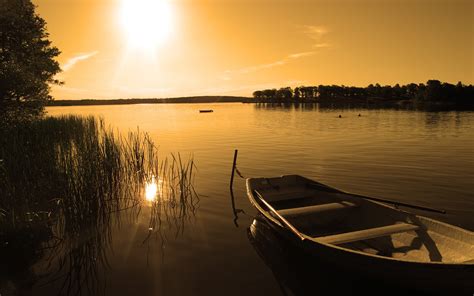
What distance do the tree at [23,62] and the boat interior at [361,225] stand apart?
54.7 feet

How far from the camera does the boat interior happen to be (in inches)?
242

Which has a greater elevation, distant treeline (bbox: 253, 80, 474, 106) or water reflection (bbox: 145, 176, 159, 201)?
distant treeline (bbox: 253, 80, 474, 106)

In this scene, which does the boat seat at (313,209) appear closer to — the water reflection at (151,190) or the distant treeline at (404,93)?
the water reflection at (151,190)

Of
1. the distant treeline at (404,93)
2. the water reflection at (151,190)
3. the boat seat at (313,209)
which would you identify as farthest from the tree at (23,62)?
the distant treeline at (404,93)

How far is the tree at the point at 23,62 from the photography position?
61.5ft

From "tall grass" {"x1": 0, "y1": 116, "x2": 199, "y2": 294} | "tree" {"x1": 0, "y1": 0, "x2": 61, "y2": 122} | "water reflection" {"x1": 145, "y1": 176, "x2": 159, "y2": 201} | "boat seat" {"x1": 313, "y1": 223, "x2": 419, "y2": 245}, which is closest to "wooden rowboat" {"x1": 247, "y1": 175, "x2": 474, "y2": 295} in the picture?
"boat seat" {"x1": 313, "y1": 223, "x2": 419, "y2": 245}

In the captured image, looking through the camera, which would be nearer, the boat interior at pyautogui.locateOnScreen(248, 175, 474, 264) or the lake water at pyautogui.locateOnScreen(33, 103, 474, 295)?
the boat interior at pyautogui.locateOnScreen(248, 175, 474, 264)

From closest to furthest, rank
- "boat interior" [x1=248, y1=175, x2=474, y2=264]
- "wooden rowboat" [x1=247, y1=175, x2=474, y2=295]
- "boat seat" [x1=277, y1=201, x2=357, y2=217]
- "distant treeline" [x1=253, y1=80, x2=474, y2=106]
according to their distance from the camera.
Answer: "wooden rowboat" [x1=247, y1=175, x2=474, y2=295] < "boat interior" [x1=248, y1=175, x2=474, y2=264] < "boat seat" [x1=277, y1=201, x2=357, y2=217] < "distant treeline" [x1=253, y1=80, x2=474, y2=106]

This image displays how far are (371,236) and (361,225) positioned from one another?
1917 mm

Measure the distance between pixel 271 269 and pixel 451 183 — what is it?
11.0 meters

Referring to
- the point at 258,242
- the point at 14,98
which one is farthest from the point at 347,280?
the point at 14,98

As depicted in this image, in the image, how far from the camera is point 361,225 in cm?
818

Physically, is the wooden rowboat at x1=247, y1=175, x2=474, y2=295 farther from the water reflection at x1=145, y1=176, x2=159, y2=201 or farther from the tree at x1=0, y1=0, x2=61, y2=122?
the tree at x1=0, y1=0, x2=61, y2=122

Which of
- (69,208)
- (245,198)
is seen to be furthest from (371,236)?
(69,208)
